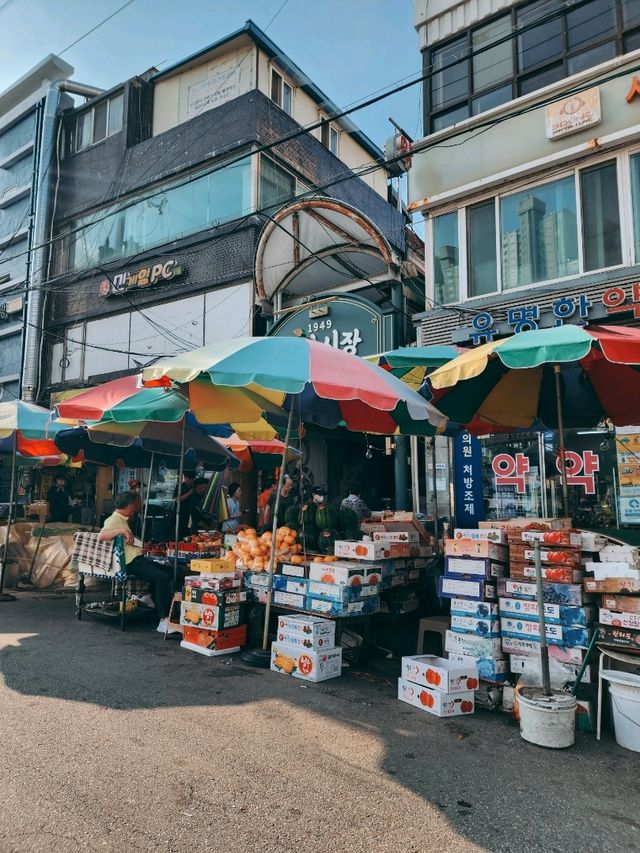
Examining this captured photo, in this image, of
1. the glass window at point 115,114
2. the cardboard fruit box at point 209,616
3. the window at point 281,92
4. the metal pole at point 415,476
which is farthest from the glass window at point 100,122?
the cardboard fruit box at point 209,616

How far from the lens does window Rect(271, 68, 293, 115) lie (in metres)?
17.8

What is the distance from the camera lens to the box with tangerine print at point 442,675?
4844 millimetres

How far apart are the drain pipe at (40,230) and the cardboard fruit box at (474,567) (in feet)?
62.9

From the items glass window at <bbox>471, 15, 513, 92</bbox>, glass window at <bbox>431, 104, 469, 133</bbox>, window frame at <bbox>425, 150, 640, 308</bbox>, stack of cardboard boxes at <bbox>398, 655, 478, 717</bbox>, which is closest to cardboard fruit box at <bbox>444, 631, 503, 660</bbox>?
stack of cardboard boxes at <bbox>398, 655, 478, 717</bbox>

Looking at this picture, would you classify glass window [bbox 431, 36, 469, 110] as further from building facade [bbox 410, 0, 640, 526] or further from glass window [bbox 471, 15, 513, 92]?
glass window [bbox 471, 15, 513, 92]

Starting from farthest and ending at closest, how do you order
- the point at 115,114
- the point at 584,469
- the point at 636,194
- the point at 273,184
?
the point at 115,114 < the point at 273,184 < the point at 584,469 < the point at 636,194

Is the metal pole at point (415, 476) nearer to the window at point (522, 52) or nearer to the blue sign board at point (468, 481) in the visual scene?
the blue sign board at point (468, 481)

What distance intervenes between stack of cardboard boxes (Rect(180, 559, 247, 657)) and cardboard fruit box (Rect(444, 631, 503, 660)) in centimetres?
245

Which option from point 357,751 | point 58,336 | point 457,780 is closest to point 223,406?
point 357,751

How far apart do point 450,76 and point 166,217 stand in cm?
995

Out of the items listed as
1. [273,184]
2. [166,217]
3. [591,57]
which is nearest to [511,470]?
[591,57]

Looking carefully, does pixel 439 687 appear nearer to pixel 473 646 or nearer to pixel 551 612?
pixel 473 646

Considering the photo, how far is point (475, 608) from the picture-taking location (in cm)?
527

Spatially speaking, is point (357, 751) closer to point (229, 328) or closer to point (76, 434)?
point (76, 434)
